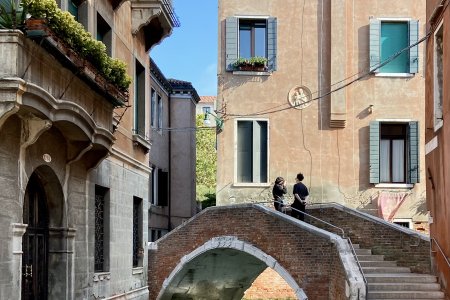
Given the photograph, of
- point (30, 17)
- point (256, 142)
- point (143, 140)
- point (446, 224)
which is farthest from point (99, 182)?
point (256, 142)

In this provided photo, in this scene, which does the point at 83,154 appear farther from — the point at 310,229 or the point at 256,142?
the point at 256,142

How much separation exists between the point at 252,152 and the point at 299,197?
298cm

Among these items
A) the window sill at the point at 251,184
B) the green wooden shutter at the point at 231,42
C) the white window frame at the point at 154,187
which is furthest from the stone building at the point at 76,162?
the white window frame at the point at 154,187

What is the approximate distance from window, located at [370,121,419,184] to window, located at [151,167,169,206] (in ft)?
22.2

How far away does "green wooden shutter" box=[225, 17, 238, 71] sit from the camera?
17094mm

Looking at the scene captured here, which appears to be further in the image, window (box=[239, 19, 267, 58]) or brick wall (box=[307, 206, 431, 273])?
window (box=[239, 19, 267, 58])

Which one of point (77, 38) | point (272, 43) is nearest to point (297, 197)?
point (272, 43)

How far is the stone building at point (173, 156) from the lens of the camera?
21.6 m

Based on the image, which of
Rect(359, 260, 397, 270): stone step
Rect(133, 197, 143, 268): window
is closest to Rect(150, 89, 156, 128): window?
Rect(133, 197, 143, 268): window

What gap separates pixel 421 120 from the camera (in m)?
17.0

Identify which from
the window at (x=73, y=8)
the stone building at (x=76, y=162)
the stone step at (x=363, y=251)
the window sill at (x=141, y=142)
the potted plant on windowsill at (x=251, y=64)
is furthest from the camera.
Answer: the potted plant on windowsill at (x=251, y=64)

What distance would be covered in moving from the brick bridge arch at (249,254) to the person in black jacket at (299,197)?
2.12ft

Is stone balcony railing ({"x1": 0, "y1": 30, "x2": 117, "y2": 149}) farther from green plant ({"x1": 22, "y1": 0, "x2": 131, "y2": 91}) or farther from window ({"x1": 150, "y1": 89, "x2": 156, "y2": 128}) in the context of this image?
window ({"x1": 150, "y1": 89, "x2": 156, "y2": 128})

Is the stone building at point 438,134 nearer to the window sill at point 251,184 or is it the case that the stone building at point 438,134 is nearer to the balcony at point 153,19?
the balcony at point 153,19
